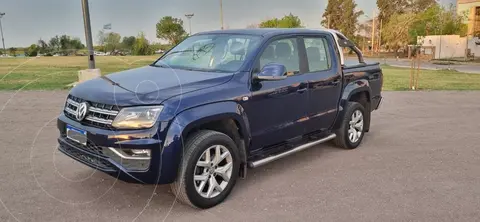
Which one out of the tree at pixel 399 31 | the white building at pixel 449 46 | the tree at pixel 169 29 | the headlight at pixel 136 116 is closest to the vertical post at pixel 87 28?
the headlight at pixel 136 116

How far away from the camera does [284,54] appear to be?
4863mm

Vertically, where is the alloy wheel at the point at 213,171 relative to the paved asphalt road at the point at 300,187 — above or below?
above

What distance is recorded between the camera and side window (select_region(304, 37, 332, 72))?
16.9 ft

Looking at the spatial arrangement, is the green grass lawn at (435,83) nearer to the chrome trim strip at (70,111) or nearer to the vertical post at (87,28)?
the vertical post at (87,28)

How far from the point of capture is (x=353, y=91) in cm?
578

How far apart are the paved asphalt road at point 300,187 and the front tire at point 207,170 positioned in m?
0.14

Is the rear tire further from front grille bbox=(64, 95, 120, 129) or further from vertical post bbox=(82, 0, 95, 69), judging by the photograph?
vertical post bbox=(82, 0, 95, 69)

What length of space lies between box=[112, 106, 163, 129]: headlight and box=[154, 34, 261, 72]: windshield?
1.09m

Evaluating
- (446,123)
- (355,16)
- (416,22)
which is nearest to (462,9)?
(416,22)

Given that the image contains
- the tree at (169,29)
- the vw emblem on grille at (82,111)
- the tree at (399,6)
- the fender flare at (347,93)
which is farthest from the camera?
the tree at (399,6)

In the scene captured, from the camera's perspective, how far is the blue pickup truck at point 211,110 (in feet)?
11.6

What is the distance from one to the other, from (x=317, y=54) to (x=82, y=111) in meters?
3.04

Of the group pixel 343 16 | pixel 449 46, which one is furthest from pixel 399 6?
pixel 449 46

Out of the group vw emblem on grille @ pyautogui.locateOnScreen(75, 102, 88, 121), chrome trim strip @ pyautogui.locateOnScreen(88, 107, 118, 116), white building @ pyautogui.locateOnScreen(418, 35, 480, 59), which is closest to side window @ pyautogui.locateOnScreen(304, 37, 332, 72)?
chrome trim strip @ pyautogui.locateOnScreen(88, 107, 118, 116)
